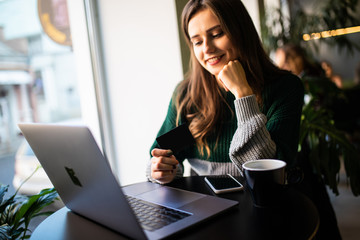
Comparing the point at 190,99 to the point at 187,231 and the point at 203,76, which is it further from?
the point at 187,231

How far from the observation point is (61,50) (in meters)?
2.12

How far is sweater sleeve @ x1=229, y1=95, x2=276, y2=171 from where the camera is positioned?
0.99 meters

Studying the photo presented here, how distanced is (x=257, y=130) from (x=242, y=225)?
0.41m

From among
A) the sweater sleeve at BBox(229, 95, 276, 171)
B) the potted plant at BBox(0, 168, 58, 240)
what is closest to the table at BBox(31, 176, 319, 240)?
the sweater sleeve at BBox(229, 95, 276, 171)

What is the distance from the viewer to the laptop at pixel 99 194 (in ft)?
1.90

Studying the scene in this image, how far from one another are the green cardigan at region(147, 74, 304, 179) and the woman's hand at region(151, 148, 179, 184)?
11 cm

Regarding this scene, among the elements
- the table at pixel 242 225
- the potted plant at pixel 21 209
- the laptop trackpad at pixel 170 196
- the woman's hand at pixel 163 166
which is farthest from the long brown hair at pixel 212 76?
the potted plant at pixel 21 209

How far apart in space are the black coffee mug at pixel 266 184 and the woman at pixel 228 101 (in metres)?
0.27

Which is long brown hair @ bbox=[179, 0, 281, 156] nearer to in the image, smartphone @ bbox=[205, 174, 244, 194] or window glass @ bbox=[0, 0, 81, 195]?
smartphone @ bbox=[205, 174, 244, 194]

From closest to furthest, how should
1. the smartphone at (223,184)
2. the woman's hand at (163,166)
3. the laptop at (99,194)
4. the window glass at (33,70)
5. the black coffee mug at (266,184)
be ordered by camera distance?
the laptop at (99,194) → the black coffee mug at (266,184) → the smartphone at (223,184) → the woman's hand at (163,166) → the window glass at (33,70)

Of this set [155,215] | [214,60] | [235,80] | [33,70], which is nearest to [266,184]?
[155,215]

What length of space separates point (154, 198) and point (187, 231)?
8.6 inches

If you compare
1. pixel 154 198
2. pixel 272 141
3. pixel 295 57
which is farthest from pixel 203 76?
pixel 295 57

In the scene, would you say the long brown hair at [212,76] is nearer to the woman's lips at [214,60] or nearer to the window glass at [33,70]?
the woman's lips at [214,60]
